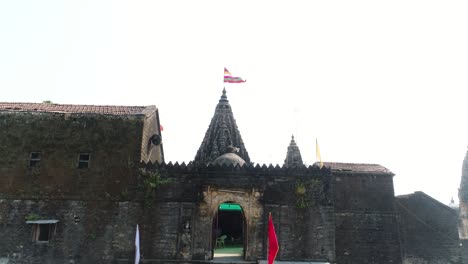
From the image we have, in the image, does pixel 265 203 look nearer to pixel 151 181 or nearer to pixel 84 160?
pixel 151 181

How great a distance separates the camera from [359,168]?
21.7 meters

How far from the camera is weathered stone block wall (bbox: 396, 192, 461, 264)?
2123cm

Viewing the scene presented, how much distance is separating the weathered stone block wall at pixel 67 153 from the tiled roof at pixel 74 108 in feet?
1.00

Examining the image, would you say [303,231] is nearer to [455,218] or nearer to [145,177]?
[145,177]

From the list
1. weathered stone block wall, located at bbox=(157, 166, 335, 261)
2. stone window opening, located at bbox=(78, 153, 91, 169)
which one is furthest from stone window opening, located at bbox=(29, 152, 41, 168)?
weathered stone block wall, located at bbox=(157, 166, 335, 261)

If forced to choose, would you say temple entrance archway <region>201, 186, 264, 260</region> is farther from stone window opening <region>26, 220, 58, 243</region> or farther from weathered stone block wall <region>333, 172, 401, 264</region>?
weathered stone block wall <region>333, 172, 401, 264</region>

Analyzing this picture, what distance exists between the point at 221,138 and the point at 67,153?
33.7 feet

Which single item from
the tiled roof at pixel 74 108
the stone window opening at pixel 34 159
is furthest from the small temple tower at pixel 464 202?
the stone window opening at pixel 34 159

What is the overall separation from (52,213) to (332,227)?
1159 centimetres

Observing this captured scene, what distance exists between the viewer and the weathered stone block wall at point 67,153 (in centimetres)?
1611

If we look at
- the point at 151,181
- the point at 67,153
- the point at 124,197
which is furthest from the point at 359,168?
the point at 67,153

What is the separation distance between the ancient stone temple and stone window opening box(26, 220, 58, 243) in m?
0.04

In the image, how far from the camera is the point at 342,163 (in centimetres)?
2270

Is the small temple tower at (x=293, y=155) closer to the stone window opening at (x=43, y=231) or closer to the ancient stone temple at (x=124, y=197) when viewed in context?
the ancient stone temple at (x=124, y=197)
